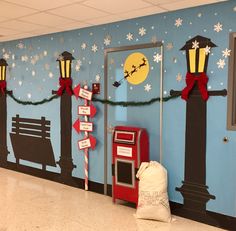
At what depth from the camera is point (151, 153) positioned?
4082mm

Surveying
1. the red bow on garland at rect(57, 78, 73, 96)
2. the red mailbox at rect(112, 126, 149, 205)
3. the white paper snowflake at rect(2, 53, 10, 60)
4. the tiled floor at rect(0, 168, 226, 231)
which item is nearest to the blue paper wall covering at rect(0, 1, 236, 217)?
the red bow on garland at rect(57, 78, 73, 96)

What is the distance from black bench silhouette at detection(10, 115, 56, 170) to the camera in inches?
217

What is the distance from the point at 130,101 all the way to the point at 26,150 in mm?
2628

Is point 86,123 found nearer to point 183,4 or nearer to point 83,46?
point 83,46

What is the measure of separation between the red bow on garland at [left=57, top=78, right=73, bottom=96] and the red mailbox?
1.29 meters

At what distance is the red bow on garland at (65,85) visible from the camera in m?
5.06

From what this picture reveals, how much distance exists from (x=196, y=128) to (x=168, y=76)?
28.9 inches

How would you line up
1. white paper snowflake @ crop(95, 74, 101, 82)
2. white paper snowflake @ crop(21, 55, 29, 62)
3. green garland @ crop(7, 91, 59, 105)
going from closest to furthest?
1. white paper snowflake @ crop(95, 74, 101, 82)
2. green garland @ crop(7, 91, 59, 105)
3. white paper snowflake @ crop(21, 55, 29, 62)

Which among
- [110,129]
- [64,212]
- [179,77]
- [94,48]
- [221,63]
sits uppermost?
[94,48]

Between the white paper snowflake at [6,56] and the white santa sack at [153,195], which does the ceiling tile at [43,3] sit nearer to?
the white santa sack at [153,195]

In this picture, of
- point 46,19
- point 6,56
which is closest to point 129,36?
point 46,19

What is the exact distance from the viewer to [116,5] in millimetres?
3592

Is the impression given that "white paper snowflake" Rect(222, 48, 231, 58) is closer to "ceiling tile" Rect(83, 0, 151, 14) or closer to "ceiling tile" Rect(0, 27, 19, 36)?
"ceiling tile" Rect(83, 0, 151, 14)

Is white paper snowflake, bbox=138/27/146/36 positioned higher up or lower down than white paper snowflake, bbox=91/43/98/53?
higher up
